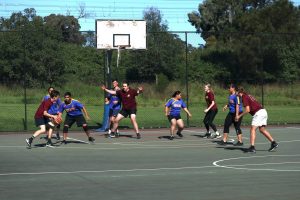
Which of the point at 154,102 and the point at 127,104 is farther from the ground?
the point at 127,104

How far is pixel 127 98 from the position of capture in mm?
20781

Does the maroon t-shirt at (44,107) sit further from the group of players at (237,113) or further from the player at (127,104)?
the group of players at (237,113)

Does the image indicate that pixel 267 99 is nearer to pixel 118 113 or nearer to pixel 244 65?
pixel 244 65

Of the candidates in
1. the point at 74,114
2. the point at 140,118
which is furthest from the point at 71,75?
the point at 74,114

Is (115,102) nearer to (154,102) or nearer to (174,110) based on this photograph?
(174,110)

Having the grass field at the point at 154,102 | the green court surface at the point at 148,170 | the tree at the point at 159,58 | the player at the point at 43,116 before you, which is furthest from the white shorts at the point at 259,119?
the tree at the point at 159,58

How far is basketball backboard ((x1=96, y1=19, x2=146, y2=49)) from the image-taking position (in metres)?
24.9

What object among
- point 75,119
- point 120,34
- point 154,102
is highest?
point 120,34

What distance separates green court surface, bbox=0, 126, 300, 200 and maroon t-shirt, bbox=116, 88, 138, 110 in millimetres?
1262

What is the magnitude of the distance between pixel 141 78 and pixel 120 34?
1434 cm

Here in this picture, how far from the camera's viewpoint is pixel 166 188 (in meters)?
10.3

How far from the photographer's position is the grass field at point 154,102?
1184 inches

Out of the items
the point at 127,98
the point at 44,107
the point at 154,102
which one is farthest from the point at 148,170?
the point at 154,102

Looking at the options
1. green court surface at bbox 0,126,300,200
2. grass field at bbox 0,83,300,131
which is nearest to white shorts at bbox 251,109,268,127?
green court surface at bbox 0,126,300,200
